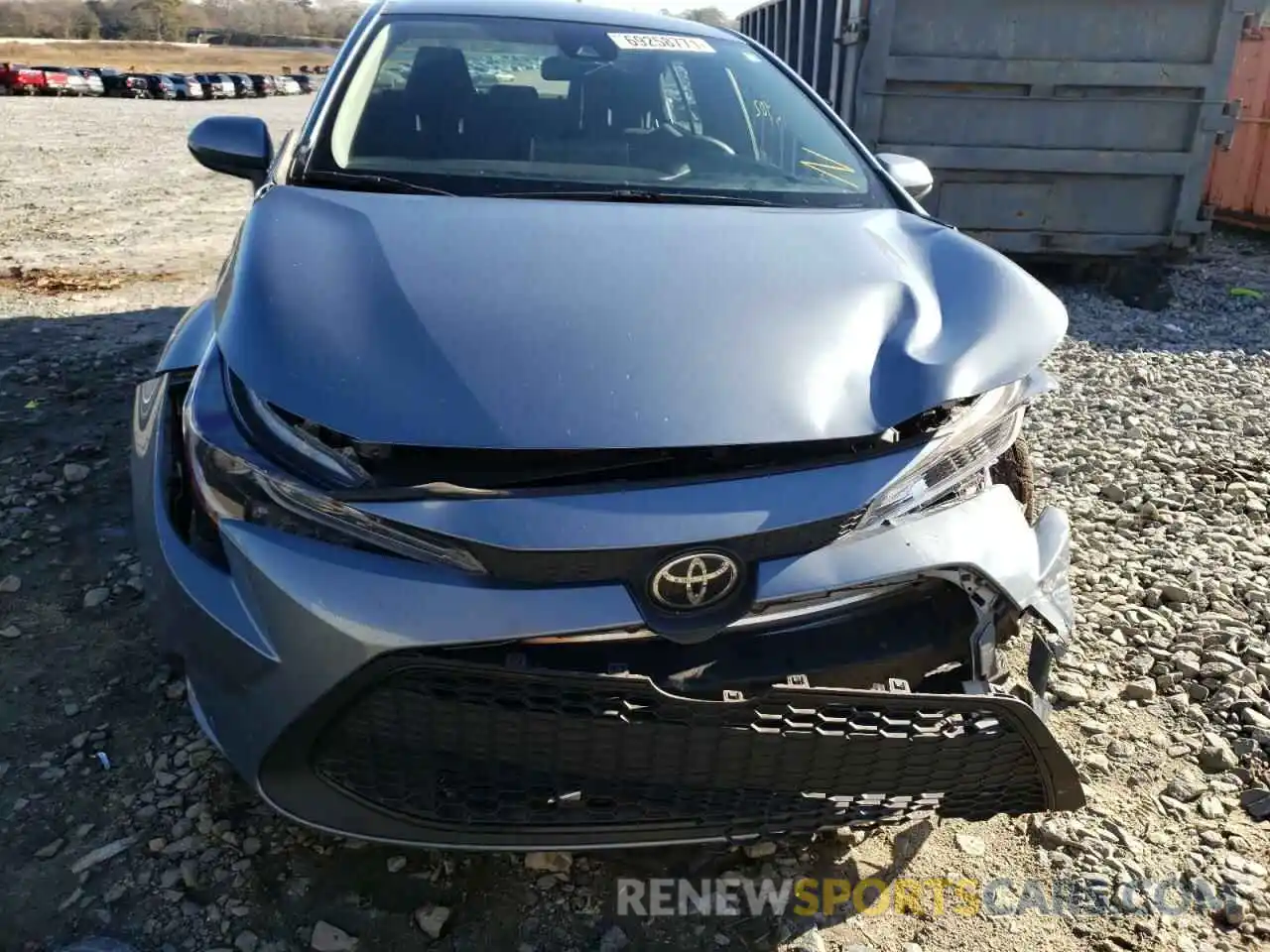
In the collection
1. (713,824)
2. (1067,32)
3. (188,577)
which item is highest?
(1067,32)

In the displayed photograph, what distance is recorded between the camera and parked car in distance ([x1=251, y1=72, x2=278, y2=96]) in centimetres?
4028

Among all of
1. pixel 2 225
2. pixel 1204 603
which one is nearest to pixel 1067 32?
pixel 1204 603

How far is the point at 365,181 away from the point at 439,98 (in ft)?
1.74

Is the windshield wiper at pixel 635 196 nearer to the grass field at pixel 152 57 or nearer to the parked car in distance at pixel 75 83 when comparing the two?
the parked car in distance at pixel 75 83

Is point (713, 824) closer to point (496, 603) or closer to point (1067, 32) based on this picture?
point (496, 603)

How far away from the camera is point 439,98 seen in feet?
8.88

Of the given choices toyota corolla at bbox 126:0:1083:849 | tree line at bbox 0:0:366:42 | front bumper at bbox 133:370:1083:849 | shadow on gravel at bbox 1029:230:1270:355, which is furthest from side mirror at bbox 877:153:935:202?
tree line at bbox 0:0:366:42

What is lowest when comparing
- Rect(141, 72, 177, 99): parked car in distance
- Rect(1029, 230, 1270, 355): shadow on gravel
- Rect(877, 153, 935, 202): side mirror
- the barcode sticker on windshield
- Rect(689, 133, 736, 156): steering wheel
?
Rect(141, 72, 177, 99): parked car in distance

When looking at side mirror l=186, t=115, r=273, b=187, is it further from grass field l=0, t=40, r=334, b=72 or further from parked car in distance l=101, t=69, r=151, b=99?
grass field l=0, t=40, r=334, b=72

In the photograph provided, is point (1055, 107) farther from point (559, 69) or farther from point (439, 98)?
point (439, 98)

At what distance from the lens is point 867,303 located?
1884mm

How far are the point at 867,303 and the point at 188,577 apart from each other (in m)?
1.30

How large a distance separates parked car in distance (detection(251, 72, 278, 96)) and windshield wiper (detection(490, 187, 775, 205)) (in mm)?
43101

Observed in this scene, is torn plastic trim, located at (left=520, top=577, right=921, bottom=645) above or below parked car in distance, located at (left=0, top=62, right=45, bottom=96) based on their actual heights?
above
